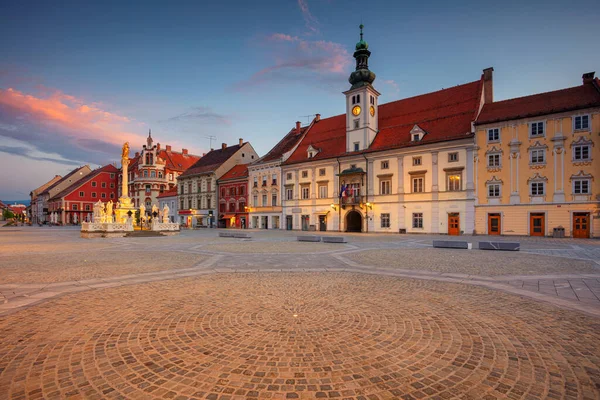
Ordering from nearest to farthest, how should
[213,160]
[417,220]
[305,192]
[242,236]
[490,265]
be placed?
[490,265] → [242,236] → [417,220] → [305,192] → [213,160]

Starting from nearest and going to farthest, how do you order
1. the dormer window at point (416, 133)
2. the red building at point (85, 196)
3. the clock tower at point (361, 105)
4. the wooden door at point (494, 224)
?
1. the wooden door at point (494, 224)
2. the dormer window at point (416, 133)
3. the clock tower at point (361, 105)
4. the red building at point (85, 196)

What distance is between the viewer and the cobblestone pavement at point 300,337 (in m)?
3.28

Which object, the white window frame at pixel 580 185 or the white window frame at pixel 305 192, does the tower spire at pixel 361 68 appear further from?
the white window frame at pixel 580 185

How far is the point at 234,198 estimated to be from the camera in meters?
52.5

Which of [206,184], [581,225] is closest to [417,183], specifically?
[581,225]

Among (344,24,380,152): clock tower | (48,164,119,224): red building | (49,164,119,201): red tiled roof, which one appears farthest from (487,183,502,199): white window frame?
(49,164,119,201): red tiled roof

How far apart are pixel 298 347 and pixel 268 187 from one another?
143 ft

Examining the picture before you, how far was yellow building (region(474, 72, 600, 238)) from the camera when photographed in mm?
25844

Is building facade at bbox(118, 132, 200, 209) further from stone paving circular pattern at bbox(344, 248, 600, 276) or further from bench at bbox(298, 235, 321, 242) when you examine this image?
stone paving circular pattern at bbox(344, 248, 600, 276)

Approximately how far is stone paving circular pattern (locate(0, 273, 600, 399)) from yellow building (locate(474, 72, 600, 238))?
88.7 feet

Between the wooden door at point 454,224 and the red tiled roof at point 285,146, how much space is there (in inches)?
969

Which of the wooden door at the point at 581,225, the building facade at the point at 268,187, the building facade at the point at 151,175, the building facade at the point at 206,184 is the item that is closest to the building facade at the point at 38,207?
the building facade at the point at 151,175

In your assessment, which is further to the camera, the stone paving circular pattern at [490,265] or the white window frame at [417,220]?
the white window frame at [417,220]

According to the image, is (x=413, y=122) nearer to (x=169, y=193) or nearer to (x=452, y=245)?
(x=452, y=245)
